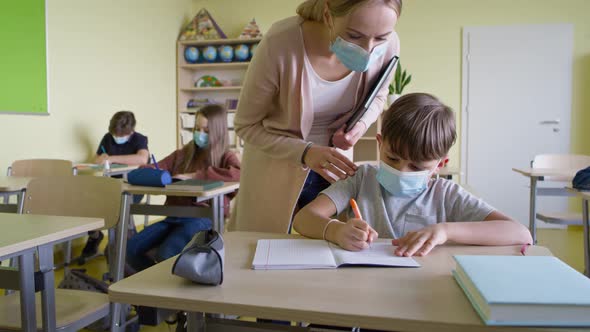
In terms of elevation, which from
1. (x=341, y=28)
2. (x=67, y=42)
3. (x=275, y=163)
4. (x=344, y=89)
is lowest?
(x=275, y=163)

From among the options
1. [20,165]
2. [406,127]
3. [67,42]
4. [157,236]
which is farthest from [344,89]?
[67,42]

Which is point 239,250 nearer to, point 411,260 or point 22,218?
point 411,260

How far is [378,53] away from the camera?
1.21 metres

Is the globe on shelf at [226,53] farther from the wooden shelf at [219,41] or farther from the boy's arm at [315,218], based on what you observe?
the boy's arm at [315,218]

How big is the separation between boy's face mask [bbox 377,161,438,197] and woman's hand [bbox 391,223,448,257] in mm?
187

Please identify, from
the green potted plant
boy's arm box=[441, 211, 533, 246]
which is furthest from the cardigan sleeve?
the green potted plant

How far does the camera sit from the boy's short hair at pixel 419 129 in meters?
1.12

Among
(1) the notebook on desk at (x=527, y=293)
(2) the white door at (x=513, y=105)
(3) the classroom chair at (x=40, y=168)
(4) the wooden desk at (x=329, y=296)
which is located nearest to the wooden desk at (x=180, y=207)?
(3) the classroom chair at (x=40, y=168)

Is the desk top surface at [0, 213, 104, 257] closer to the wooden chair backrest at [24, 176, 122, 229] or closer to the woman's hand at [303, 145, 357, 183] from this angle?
the wooden chair backrest at [24, 176, 122, 229]

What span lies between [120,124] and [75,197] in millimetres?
2233

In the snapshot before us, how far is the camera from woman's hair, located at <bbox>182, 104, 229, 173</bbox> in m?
2.82

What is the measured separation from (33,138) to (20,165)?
0.44 m

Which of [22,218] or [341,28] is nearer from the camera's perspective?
[341,28]

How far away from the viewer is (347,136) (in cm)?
130
